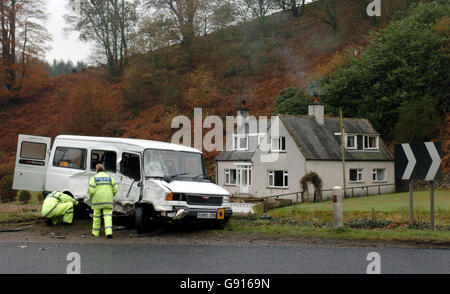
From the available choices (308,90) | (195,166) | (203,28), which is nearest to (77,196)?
(195,166)

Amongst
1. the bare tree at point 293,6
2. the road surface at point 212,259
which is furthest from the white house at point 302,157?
the bare tree at point 293,6

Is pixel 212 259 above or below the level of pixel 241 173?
below

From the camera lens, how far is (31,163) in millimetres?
16328

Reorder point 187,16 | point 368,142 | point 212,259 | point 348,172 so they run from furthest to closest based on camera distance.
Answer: point 187,16 → point 368,142 → point 348,172 → point 212,259

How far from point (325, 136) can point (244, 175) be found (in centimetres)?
723

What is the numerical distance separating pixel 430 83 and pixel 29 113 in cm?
5212

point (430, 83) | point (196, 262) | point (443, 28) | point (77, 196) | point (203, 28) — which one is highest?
point (203, 28)

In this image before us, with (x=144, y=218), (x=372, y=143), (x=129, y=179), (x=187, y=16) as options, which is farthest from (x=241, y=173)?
(x=187, y=16)

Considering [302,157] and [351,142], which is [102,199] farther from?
[351,142]

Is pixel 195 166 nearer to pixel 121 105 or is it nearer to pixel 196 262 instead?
pixel 196 262

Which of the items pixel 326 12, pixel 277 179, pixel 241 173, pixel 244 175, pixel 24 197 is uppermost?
pixel 326 12

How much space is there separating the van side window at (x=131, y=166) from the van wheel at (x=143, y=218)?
887 mm

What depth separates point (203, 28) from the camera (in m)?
67.2

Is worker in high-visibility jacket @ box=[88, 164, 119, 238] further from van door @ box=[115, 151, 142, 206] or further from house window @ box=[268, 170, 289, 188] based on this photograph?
house window @ box=[268, 170, 289, 188]
